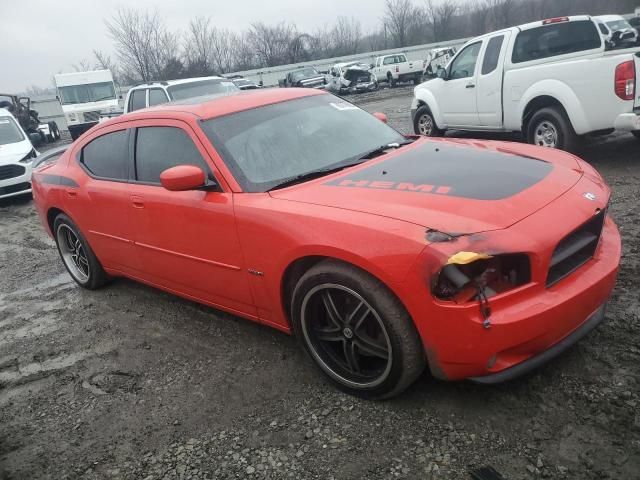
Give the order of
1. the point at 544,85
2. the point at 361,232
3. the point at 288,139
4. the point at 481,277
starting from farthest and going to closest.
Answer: the point at 544,85 < the point at 288,139 < the point at 361,232 < the point at 481,277

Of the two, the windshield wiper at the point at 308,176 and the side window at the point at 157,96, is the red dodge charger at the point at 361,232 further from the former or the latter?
the side window at the point at 157,96

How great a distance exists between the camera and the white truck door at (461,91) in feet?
27.3

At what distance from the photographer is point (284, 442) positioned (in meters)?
2.54

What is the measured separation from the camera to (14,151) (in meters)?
10.8

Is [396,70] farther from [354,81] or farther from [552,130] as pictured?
[552,130]

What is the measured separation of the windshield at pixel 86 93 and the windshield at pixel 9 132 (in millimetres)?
8068

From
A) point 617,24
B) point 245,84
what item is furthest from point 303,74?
point 617,24

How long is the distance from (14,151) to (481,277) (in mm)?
11300

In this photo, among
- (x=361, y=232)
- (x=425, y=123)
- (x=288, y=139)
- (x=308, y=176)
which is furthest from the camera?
(x=425, y=123)

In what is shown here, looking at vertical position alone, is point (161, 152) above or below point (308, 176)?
above

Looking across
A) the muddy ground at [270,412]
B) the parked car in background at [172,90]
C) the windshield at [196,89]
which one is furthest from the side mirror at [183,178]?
the windshield at [196,89]

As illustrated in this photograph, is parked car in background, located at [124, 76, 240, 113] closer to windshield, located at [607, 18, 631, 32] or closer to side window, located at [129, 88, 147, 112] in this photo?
side window, located at [129, 88, 147, 112]

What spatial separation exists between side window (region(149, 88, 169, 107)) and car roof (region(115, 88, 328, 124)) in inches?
288

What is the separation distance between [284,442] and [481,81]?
7.10 meters
